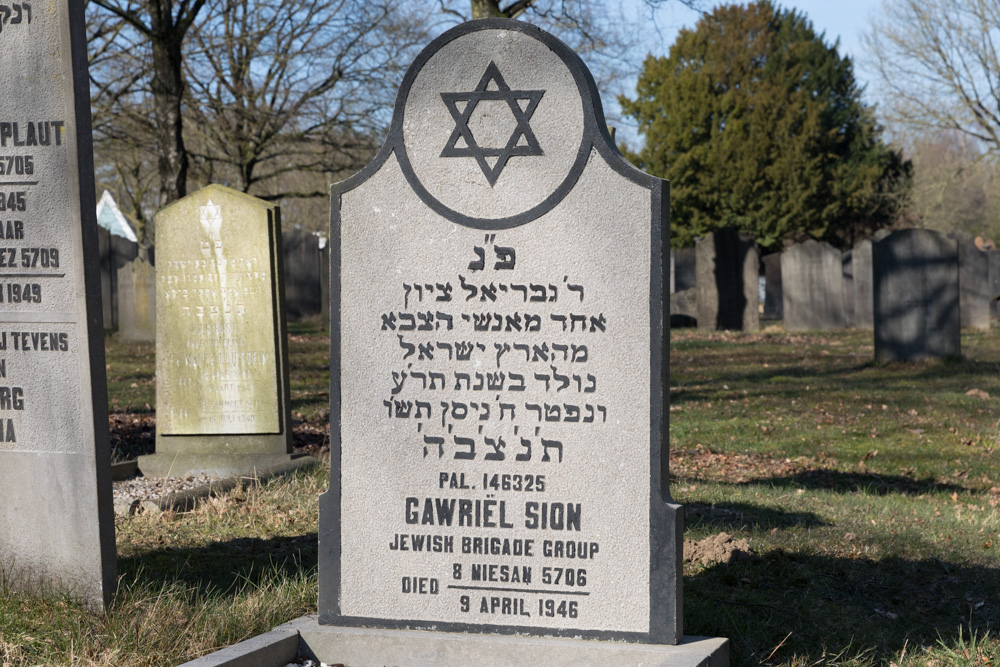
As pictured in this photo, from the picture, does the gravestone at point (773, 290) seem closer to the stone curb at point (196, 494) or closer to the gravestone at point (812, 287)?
the gravestone at point (812, 287)

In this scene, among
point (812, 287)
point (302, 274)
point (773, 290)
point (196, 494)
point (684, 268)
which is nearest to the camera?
point (196, 494)

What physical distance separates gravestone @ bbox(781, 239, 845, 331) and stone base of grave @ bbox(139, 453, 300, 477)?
52.1 feet

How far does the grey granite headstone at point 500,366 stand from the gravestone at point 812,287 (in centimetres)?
1879

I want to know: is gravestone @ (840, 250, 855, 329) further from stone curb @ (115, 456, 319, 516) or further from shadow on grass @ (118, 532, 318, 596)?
shadow on grass @ (118, 532, 318, 596)

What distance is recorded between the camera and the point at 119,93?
17328 mm

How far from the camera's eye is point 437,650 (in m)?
3.43

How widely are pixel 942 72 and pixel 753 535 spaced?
28587 millimetres

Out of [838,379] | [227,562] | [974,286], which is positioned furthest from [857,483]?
[974,286]

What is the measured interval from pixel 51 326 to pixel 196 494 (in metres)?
2.76

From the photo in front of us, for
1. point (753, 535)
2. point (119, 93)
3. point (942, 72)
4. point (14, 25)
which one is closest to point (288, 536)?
point (753, 535)

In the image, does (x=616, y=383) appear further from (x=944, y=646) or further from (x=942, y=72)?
(x=942, y=72)

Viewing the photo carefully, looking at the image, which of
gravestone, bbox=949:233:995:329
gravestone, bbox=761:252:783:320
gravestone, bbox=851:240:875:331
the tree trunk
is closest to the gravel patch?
the tree trunk

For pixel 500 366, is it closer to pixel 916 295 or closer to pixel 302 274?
pixel 916 295

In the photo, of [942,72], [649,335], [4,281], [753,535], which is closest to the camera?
[649,335]
